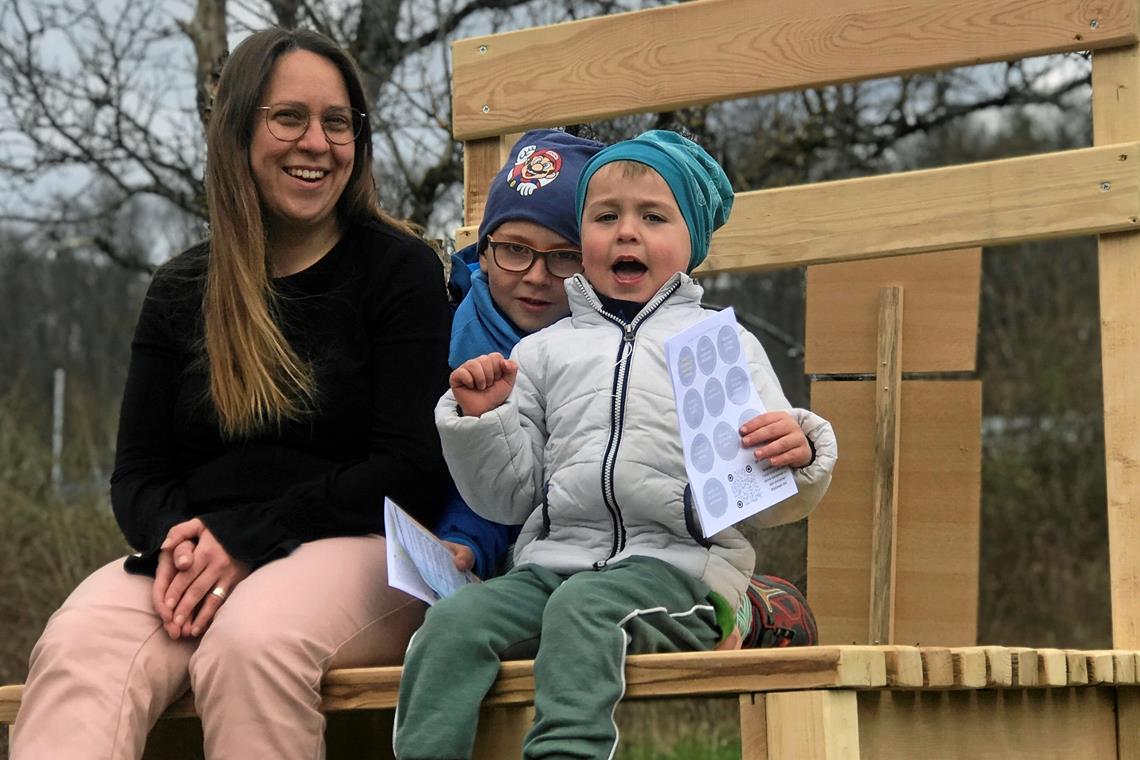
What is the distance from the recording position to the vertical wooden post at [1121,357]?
3.19m

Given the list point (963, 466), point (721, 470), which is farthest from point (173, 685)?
point (963, 466)

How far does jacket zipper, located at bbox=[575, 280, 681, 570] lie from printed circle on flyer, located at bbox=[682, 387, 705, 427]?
5.8 inches

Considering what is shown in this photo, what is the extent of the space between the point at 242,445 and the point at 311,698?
1.94ft

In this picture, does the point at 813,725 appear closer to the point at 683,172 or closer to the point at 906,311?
the point at 683,172

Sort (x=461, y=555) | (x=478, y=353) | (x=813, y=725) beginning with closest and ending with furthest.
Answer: (x=813, y=725)
(x=461, y=555)
(x=478, y=353)

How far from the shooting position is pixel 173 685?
276 centimetres

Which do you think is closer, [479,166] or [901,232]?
[901,232]

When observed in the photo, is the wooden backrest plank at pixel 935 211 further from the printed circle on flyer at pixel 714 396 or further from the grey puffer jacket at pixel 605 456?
the printed circle on flyer at pixel 714 396

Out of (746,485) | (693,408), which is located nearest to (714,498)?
(746,485)

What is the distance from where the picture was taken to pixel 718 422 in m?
2.54

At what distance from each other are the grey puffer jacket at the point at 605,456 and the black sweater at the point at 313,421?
9.9 inches

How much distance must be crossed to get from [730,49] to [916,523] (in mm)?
1177

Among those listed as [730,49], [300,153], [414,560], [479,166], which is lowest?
[414,560]

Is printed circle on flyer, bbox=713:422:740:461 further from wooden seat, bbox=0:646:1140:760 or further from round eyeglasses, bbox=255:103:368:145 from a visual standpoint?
round eyeglasses, bbox=255:103:368:145
